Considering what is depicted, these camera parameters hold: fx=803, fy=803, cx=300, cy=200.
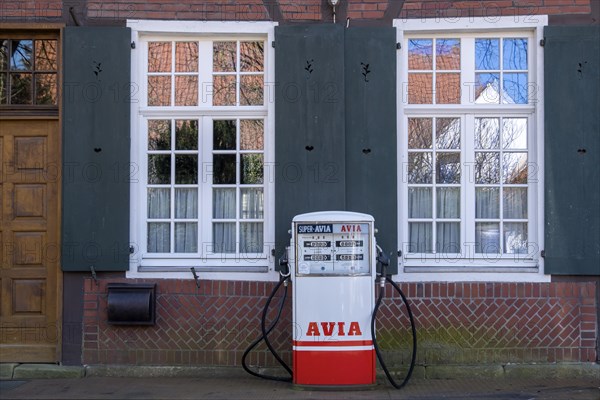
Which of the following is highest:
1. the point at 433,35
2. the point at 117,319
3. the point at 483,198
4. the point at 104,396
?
the point at 433,35

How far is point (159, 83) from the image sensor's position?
905 centimetres

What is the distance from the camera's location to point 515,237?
8.93 meters

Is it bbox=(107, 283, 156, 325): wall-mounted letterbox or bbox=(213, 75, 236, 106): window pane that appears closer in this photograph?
bbox=(107, 283, 156, 325): wall-mounted letterbox

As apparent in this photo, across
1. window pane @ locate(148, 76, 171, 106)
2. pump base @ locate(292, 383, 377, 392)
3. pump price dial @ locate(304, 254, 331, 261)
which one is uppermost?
window pane @ locate(148, 76, 171, 106)

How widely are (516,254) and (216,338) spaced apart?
343 cm

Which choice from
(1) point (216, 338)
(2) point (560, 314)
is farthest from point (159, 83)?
(2) point (560, 314)

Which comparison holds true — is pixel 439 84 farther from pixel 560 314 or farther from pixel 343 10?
pixel 560 314

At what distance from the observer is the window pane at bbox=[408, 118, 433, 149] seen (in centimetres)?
898

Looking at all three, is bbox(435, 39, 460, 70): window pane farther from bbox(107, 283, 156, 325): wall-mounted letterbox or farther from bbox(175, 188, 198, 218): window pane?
bbox(107, 283, 156, 325): wall-mounted letterbox

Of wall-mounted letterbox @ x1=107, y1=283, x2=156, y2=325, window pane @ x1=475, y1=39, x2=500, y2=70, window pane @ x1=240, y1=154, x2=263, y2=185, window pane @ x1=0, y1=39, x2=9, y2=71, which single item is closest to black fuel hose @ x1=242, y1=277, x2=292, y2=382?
wall-mounted letterbox @ x1=107, y1=283, x2=156, y2=325

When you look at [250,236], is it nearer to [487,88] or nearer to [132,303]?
[132,303]

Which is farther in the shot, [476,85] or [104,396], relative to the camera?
[476,85]

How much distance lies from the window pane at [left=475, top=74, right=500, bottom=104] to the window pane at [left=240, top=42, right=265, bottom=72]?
2.42m

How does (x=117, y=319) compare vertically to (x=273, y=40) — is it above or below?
below
